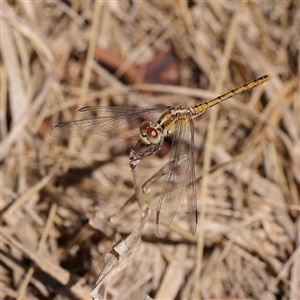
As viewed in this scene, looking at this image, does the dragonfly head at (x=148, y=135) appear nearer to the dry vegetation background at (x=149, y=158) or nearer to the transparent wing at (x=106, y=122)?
the dry vegetation background at (x=149, y=158)

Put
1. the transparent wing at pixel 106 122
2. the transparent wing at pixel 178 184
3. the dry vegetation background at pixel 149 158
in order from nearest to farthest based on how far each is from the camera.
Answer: the transparent wing at pixel 178 184
the transparent wing at pixel 106 122
the dry vegetation background at pixel 149 158

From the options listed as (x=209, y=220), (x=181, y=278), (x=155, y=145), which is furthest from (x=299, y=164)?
(x=155, y=145)

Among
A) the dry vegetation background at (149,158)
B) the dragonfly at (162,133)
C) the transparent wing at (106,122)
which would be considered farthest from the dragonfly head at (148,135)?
the transparent wing at (106,122)

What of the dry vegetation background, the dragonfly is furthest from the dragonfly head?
the dry vegetation background

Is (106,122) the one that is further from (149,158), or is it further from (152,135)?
(149,158)

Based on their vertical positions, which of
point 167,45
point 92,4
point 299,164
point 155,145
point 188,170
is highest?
point 92,4

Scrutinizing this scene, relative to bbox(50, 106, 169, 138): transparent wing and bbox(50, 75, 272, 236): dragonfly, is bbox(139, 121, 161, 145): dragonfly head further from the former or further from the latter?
bbox(50, 106, 169, 138): transparent wing

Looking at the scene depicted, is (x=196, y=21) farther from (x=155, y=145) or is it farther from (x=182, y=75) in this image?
(x=155, y=145)
